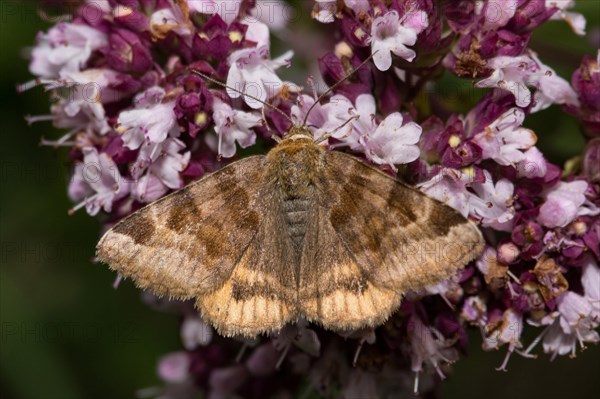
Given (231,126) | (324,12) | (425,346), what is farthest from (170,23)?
(425,346)

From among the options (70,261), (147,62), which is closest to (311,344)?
(147,62)

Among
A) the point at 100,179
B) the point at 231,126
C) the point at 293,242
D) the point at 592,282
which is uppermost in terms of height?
the point at 231,126

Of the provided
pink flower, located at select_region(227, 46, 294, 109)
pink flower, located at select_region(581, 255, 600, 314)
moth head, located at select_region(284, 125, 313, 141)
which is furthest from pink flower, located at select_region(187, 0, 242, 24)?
pink flower, located at select_region(581, 255, 600, 314)

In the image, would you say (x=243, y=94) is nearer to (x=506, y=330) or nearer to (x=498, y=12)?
(x=498, y=12)

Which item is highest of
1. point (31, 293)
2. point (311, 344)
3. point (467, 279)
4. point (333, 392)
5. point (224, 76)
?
point (224, 76)

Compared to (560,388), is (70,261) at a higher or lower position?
higher

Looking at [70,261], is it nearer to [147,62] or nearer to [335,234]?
[147,62]

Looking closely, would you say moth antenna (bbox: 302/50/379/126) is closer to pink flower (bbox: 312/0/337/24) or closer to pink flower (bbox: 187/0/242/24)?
pink flower (bbox: 312/0/337/24)

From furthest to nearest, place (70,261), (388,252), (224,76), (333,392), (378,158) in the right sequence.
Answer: (70,261), (333,392), (224,76), (378,158), (388,252)

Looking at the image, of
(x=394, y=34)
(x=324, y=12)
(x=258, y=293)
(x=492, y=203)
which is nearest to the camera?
(x=258, y=293)
